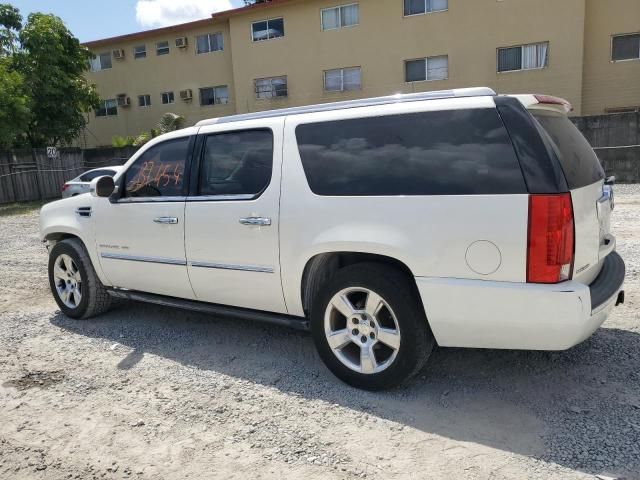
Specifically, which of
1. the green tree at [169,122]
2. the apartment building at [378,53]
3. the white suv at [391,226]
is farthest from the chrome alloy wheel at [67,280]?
the green tree at [169,122]

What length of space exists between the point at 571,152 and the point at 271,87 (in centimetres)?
2229

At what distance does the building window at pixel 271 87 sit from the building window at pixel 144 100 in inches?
294

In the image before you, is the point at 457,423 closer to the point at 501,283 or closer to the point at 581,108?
the point at 501,283

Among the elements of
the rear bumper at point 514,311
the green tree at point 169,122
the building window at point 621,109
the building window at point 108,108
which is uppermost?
the building window at point 108,108

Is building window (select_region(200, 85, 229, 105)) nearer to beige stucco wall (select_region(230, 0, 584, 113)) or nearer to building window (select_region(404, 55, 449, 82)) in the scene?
beige stucco wall (select_region(230, 0, 584, 113))

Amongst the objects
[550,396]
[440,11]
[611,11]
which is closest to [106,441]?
[550,396]

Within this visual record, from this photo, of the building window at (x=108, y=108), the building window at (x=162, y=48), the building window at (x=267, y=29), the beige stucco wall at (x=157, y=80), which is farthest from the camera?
the building window at (x=108, y=108)

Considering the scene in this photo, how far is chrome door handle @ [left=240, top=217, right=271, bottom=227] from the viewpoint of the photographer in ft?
12.5

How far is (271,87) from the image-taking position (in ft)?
79.7

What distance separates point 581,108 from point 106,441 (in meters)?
21.0

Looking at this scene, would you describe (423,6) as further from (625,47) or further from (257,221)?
(257,221)

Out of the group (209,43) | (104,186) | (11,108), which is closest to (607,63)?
(209,43)

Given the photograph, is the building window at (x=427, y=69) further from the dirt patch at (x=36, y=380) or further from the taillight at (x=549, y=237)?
the dirt patch at (x=36, y=380)

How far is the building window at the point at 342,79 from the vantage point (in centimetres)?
2241
